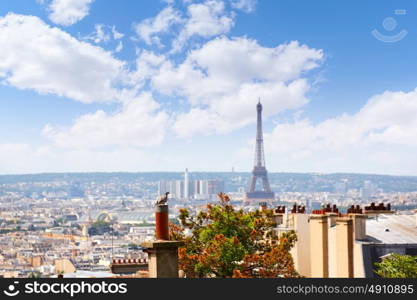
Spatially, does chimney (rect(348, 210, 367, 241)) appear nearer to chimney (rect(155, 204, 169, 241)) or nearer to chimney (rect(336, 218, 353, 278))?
chimney (rect(336, 218, 353, 278))

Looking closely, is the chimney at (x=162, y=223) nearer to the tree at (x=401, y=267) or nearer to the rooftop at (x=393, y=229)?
the tree at (x=401, y=267)

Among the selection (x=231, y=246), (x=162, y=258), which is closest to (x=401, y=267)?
(x=231, y=246)

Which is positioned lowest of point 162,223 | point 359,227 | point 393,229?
point 393,229

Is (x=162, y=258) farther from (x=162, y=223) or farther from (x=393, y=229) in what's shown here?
(x=393, y=229)

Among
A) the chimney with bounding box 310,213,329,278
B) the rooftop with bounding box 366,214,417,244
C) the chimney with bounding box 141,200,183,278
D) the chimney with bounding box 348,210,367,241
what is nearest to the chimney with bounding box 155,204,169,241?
the chimney with bounding box 141,200,183,278

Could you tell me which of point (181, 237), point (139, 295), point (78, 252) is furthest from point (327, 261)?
point (78, 252)

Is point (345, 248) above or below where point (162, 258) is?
below
